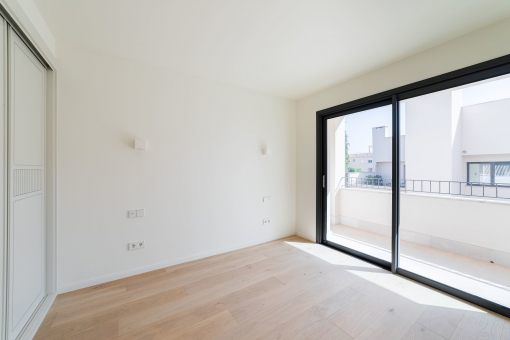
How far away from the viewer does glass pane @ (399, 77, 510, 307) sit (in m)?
2.22

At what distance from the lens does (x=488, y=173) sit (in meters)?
2.25

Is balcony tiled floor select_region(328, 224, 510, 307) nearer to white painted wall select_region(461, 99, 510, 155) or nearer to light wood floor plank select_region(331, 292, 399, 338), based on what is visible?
light wood floor plank select_region(331, 292, 399, 338)

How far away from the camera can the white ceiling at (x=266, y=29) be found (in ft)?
5.24

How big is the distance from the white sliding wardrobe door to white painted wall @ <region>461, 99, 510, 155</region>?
175 inches

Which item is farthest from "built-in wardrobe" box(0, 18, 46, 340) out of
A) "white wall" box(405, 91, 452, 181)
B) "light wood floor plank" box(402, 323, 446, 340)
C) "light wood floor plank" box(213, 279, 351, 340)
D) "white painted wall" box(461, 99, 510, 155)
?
"white wall" box(405, 91, 452, 181)

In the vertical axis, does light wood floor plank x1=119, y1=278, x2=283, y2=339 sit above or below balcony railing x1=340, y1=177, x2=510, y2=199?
below

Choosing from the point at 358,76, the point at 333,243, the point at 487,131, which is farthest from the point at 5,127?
the point at 487,131

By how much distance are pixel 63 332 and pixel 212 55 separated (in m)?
2.87

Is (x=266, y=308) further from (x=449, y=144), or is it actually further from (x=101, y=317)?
(x=449, y=144)

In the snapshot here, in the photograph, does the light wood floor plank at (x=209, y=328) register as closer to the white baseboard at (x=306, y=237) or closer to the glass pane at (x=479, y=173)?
the white baseboard at (x=306, y=237)

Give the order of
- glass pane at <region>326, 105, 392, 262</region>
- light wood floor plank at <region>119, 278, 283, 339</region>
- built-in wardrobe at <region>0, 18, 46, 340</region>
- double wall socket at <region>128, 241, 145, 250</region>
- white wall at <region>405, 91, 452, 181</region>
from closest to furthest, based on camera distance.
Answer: built-in wardrobe at <region>0, 18, 46, 340</region> → light wood floor plank at <region>119, 278, 283, 339</region> → double wall socket at <region>128, 241, 145, 250</region> → glass pane at <region>326, 105, 392, 262</region> → white wall at <region>405, 91, 452, 181</region>

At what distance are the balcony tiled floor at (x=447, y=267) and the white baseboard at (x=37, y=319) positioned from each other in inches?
142

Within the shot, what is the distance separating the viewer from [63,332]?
60.3 inches

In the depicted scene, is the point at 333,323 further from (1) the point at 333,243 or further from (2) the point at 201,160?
(2) the point at 201,160
